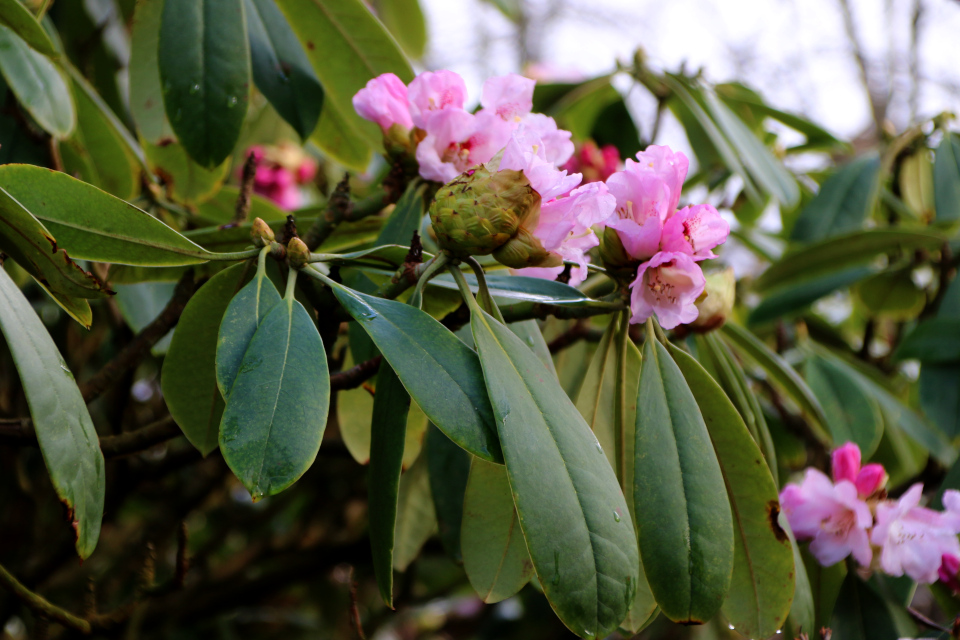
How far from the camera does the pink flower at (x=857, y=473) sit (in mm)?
759

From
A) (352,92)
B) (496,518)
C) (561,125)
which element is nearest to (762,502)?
(496,518)

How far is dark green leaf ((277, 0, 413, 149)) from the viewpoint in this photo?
0.84 meters

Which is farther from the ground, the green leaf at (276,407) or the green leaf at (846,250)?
the green leaf at (276,407)

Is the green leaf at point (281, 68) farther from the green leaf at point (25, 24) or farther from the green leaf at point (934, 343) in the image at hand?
the green leaf at point (934, 343)

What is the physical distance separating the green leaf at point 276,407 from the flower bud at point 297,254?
0.06 meters

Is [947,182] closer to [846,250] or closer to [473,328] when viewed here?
[846,250]

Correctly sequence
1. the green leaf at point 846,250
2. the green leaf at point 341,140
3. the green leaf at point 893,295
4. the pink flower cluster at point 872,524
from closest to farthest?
the pink flower cluster at point 872,524 → the green leaf at point 341,140 → the green leaf at point 846,250 → the green leaf at point 893,295

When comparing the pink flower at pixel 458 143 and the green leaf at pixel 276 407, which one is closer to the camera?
the green leaf at pixel 276 407

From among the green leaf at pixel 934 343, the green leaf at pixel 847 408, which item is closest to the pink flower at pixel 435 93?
the green leaf at pixel 847 408

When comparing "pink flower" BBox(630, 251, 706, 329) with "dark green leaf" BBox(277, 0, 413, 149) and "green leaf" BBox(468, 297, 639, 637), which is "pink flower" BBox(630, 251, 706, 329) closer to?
"green leaf" BBox(468, 297, 639, 637)

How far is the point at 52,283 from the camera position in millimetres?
493

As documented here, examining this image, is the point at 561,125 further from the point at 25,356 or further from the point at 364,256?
the point at 25,356

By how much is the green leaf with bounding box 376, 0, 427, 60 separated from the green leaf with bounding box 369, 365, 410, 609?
115 cm

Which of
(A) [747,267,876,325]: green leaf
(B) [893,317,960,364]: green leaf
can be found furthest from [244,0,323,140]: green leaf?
(B) [893,317,960,364]: green leaf
